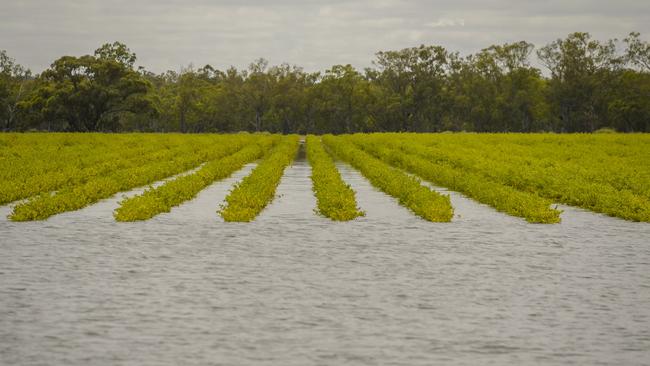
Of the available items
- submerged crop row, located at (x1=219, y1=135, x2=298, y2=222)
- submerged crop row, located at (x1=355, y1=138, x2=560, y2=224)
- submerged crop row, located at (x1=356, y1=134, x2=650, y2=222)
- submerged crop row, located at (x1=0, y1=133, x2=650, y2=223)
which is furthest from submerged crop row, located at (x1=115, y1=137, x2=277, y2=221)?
submerged crop row, located at (x1=356, y1=134, x2=650, y2=222)

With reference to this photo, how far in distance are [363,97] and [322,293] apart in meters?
139

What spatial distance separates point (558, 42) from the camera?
12794cm

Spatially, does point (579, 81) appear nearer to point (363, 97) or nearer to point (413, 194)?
point (363, 97)

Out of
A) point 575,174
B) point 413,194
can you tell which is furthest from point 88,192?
point 575,174

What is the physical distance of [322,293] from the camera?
34.0ft

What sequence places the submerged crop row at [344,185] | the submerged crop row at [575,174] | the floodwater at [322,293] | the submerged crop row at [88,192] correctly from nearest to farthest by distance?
the floodwater at [322,293] → the submerged crop row at [88,192] → the submerged crop row at [344,185] → the submerged crop row at [575,174]

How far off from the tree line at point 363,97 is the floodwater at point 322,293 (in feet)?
282

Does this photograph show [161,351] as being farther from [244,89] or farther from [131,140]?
[244,89]

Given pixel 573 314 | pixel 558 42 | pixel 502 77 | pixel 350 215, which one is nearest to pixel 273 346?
pixel 573 314

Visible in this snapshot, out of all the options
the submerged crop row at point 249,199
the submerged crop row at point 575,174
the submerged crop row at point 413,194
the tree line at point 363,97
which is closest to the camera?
the submerged crop row at point 249,199

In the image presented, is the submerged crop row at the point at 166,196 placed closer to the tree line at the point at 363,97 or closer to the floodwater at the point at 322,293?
the floodwater at the point at 322,293

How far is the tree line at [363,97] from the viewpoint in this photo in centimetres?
10006

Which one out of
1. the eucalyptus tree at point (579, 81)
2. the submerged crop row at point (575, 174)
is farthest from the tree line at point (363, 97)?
the submerged crop row at point (575, 174)

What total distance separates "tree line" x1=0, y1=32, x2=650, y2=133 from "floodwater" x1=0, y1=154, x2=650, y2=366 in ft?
282
